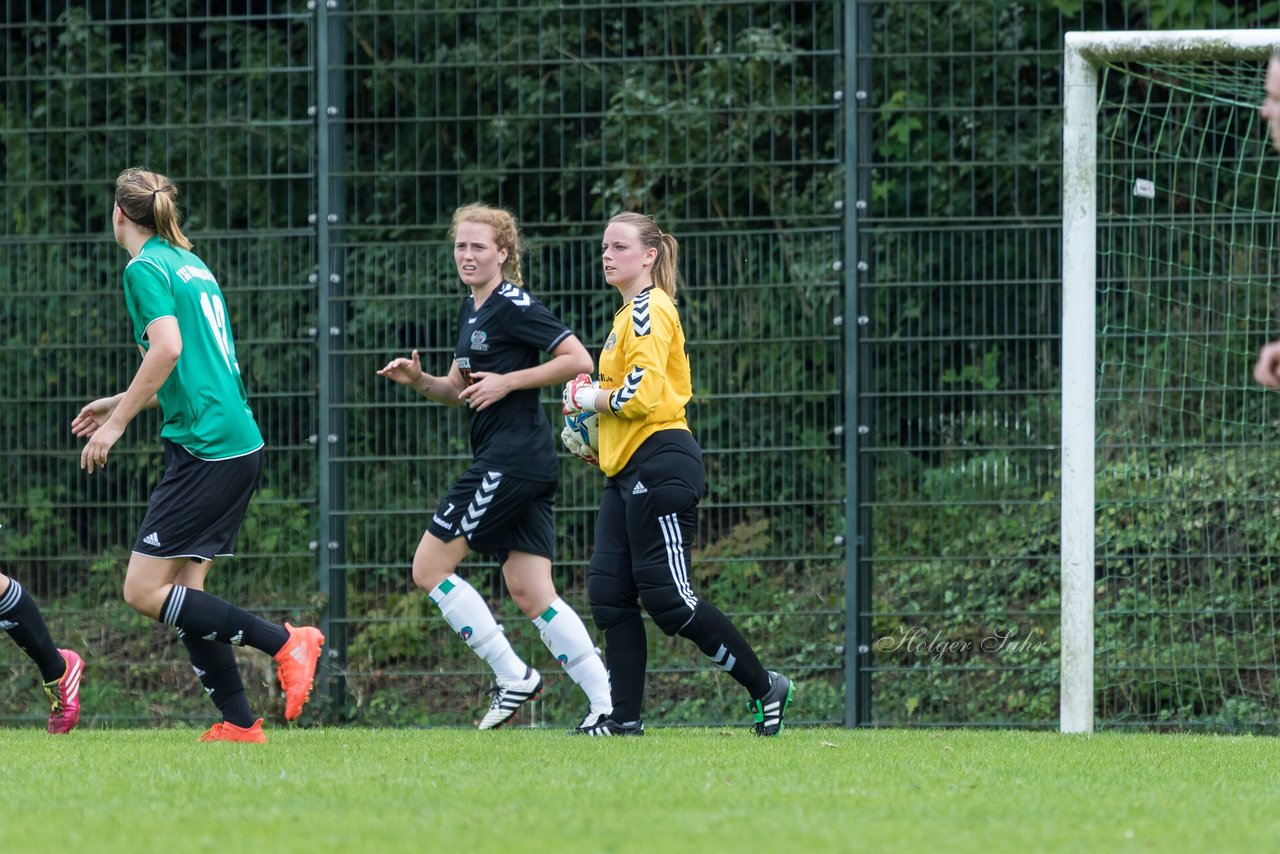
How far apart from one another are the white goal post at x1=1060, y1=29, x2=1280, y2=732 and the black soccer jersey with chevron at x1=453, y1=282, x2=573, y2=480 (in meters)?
2.20

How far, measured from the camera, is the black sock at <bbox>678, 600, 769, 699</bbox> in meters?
6.64

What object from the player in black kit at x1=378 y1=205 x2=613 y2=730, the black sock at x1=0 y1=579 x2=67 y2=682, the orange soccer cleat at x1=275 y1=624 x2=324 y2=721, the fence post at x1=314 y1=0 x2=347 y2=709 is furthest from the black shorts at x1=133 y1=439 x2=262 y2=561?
the fence post at x1=314 y1=0 x2=347 y2=709

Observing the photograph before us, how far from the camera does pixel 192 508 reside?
638 cm

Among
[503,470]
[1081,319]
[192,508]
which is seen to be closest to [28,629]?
[192,508]

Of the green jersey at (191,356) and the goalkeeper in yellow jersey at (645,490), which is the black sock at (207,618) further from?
the goalkeeper in yellow jersey at (645,490)

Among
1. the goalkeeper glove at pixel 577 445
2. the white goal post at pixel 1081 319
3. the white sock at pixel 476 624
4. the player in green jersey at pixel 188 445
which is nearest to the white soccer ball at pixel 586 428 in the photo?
the goalkeeper glove at pixel 577 445

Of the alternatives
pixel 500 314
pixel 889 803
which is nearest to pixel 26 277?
pixel 500 314

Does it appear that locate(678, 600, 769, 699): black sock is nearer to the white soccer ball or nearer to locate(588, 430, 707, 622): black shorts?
locate(588, 430, 707, 622): black shorts

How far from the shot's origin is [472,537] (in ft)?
24.0

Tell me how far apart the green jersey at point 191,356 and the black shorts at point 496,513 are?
1.05 meters

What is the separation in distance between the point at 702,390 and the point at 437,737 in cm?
240

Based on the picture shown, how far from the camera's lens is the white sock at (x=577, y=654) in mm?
7266

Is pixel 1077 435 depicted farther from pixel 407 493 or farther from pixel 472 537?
pixel 407 493

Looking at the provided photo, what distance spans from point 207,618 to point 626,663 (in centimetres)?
162
